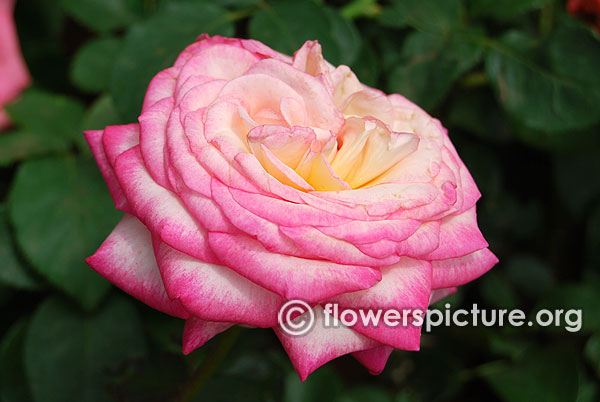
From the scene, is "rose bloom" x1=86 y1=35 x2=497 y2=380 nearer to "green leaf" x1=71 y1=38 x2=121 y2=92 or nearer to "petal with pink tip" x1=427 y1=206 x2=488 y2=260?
"petal with pink tip" x1=427 y1=206 x2=488 y2=260

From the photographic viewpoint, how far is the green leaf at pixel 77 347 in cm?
52

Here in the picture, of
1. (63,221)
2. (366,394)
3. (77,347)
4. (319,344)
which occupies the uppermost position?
(319,344)

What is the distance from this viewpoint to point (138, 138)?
1.11 feet

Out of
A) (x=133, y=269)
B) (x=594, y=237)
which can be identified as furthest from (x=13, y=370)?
(x=594, y=237)

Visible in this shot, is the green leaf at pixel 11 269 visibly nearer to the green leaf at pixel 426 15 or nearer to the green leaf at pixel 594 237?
the green leaf at pixel 426 15

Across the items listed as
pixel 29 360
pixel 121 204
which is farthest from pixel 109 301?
pixel 121 204

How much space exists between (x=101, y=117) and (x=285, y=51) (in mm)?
224

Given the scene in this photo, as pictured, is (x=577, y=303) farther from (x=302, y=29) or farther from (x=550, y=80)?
(x=302, y=29)

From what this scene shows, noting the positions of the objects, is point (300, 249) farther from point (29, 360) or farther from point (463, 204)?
point (29, 360)

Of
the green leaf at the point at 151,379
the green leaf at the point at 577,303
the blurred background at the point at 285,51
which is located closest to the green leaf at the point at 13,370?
the blurred background at the point at 285,51

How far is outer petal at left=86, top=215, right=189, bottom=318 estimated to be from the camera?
0.30 meters

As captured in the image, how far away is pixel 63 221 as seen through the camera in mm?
512

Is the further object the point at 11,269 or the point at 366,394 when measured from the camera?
the point at 366,394

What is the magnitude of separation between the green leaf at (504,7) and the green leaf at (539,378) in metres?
0.37
